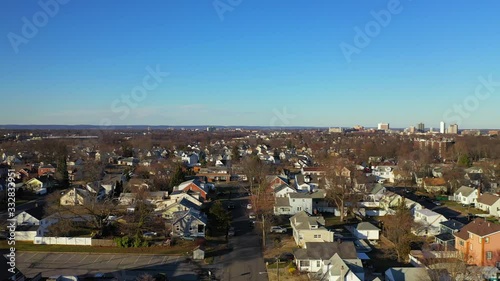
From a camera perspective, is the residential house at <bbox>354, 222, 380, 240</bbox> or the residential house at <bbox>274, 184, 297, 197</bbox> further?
the residential house at <bbox>274, 184, 297, 197</bbox>

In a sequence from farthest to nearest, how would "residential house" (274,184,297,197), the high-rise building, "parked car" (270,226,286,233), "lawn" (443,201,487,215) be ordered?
the high-rise building < "residential house" (274,184,297,197) < "lawn" (443,201,487,215) < "parked car" (270,226,286,233)

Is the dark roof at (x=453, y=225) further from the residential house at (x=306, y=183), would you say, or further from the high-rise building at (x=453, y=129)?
the high-rise building at (x=453, y=129)

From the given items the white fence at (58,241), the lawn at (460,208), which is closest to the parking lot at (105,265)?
the white fence at (58,241)

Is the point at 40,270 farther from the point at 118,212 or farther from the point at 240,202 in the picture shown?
the point at 240,202

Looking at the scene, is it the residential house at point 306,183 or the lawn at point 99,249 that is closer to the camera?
the lawn at point 99,249

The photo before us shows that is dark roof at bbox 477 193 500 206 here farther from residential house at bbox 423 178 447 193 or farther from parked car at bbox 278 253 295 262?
parked car at bbox 278 253 295 262

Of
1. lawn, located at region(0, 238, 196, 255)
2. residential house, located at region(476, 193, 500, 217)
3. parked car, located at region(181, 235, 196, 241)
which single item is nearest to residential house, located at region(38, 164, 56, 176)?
lawn, located at region(0, 238, 196, 255)
